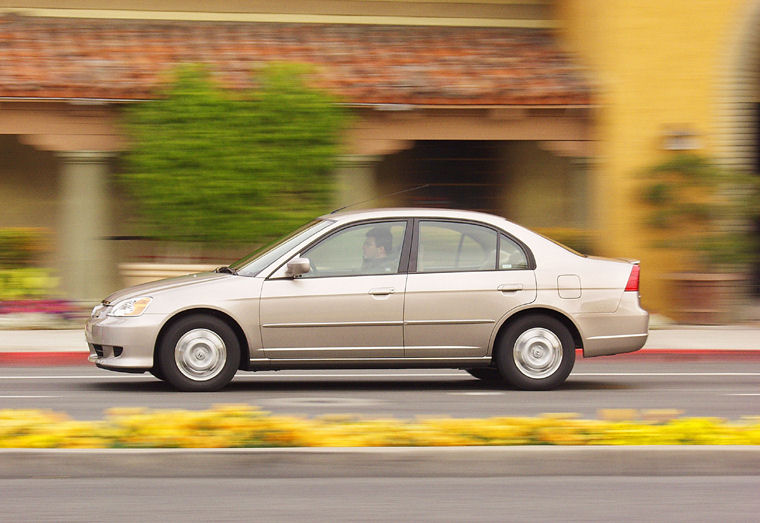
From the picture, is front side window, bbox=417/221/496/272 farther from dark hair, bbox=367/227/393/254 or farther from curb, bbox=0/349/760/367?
curb, bbox=0/349/760/367

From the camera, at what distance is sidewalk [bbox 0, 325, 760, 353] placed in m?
13.5

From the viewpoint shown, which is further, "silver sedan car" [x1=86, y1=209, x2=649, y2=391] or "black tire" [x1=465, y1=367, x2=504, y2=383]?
"black tire" [x1=465, y1=367, x2=504, y2=383]

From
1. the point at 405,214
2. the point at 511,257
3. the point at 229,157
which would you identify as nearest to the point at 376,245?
the point at 405,214

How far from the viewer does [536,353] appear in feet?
32.9

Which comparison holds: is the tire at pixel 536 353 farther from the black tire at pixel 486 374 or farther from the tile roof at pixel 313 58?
the tile roof at pixel 313 58

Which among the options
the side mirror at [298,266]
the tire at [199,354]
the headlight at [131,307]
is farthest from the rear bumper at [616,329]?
the headlight at [131,307]

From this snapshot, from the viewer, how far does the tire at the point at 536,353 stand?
994 centimetres

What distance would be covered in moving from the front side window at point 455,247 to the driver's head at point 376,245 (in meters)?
0.26

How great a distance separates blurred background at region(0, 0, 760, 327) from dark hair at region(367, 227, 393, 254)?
646cm

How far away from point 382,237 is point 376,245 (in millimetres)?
91

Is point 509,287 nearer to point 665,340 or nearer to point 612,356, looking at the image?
point 612,356

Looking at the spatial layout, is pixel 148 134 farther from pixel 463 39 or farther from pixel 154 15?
pixel 463 39

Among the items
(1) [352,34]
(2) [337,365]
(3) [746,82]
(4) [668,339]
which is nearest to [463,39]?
(1) [352,34]

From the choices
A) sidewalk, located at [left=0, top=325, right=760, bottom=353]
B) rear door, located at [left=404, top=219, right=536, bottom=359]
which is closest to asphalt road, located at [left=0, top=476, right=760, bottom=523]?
rear door, located at [left=404, top=219, right=536, bottom=359]
